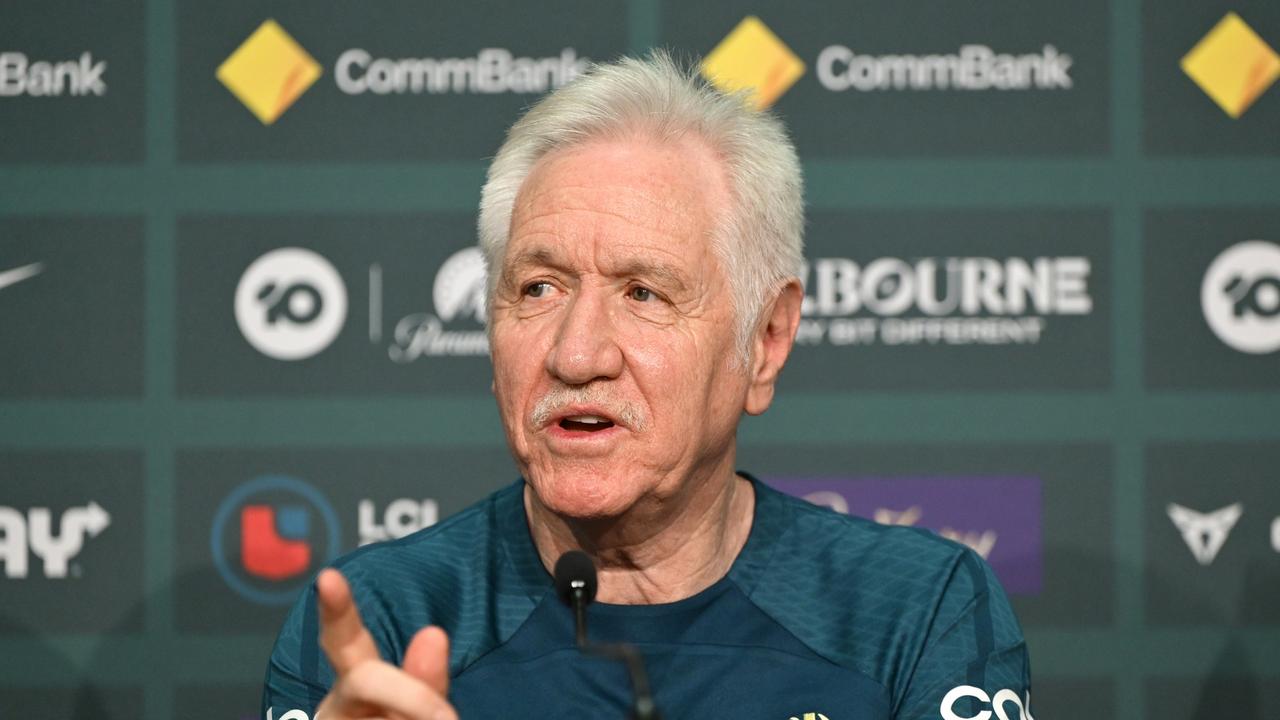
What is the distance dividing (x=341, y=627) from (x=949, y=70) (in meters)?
1.86

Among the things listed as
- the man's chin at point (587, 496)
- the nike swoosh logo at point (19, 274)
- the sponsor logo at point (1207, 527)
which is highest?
the nike swoosh logo at point (19, 274)

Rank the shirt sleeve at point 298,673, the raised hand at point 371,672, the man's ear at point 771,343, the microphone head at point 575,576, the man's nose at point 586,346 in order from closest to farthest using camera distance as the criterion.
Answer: the raised hand at point 371,672, the microphone head at point 575,576, the man's nose at point 586,346, the shirt sleeve at point 298,673, the man's ear at point 771,343

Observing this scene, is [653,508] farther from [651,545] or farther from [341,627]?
[341,627]

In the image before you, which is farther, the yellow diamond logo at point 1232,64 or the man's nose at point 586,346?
the yellow diamond logo at point 1232,64

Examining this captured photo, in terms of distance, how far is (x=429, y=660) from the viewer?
1027 millimetres

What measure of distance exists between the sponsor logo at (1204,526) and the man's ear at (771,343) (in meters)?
1.23

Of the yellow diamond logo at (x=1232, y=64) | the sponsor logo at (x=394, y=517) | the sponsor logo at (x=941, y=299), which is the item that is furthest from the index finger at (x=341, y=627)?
the yellow diamond logo at (x=1232, y=64)

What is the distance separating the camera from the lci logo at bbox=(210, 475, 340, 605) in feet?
8.23

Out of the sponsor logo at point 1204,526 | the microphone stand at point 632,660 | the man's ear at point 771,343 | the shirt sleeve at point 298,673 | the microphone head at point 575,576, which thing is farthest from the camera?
the sponsor logo at point 1204,526

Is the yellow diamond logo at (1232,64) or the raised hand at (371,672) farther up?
the yellow diamond logo at (1232,64)

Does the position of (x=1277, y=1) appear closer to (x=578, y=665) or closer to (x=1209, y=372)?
(x=1209, y=372)

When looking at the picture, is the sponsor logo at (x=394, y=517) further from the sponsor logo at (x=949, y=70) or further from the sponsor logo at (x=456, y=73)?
the sponsor logo at (x=949, y=70)

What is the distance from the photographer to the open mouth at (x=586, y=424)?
1.39m

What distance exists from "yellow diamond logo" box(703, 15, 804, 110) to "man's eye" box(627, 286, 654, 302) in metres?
1.16
